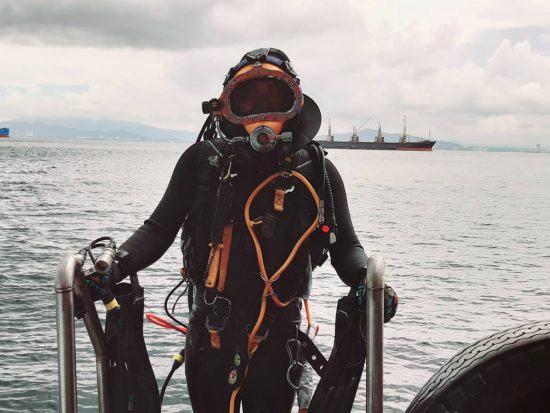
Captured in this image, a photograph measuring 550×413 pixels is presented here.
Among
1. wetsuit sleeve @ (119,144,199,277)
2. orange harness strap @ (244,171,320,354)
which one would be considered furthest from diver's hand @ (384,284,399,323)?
wetsuit sleeve @ (119,144,199,277)

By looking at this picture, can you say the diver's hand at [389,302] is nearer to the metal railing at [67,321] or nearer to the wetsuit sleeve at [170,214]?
the wetsuit sleeve at [170,214]

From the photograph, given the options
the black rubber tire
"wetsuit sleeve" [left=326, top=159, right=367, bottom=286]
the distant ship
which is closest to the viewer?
the black rubber tire

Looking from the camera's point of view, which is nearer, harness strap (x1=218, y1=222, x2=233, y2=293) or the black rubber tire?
the black rubber tire

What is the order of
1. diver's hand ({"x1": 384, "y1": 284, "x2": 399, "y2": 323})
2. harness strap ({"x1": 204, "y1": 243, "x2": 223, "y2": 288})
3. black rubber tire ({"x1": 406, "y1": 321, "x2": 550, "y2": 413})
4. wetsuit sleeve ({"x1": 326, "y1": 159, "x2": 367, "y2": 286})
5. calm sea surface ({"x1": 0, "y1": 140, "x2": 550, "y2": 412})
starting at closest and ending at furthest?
black rubber tire ({"x1": 406, "y1": 321, "x2": 550, "y2": 413})
diver's hand ({"x1": 384, "y1": 284, "x2": 399, "y2": 323})
harness strap ({"x1": 204, "y1": 243, "x2": 223, "y2": 288})
wetsuit sleeve ({"x1": 326, "y1": 159, "x2": 367, "y2": 286})
calm sea surface ({"x1": 0, "y1": 140, "x2": 550, "y2": 412})

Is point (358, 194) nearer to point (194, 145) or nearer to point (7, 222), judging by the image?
point (7, 222)

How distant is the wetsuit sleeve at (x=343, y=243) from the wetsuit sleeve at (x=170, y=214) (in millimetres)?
640

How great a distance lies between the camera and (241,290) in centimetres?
279

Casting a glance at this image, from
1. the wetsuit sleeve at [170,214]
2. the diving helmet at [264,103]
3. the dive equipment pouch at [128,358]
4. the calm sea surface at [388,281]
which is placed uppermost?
the diving helmet at [264,103]

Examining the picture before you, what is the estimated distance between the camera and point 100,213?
22.5m

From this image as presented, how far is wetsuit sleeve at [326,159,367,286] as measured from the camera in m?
2.82

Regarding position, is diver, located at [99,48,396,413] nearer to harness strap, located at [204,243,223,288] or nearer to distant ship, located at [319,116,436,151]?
harness strap, located at [204,243,223,288]

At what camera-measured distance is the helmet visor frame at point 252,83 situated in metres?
2.82

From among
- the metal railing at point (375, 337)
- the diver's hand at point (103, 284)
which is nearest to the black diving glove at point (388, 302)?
the metal railing at point (375, 337)

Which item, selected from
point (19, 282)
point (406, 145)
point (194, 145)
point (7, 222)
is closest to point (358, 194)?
point (7, 222)
